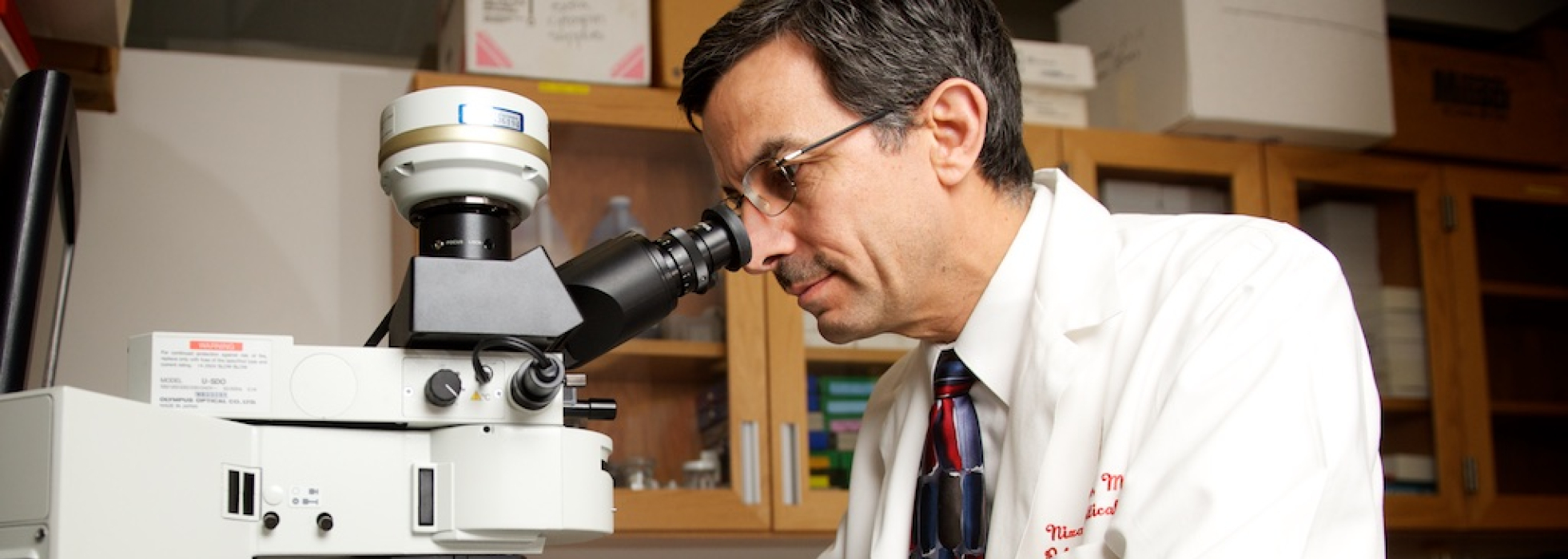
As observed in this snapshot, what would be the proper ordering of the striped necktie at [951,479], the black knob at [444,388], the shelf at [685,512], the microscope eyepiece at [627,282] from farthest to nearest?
the shelf at [685,512], the striped necktie at [951,479], the microscope eyepiece at [627,282], the black knob at [444,388]

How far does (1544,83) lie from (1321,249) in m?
2.10

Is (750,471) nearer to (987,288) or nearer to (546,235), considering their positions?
(546,235)

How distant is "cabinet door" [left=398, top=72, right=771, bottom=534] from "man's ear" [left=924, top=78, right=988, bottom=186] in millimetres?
1059

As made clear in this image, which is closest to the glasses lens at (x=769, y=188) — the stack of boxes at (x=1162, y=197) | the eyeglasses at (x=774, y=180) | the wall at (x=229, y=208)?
the eyeglasses at (x=774, y=180)

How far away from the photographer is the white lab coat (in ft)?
3.59

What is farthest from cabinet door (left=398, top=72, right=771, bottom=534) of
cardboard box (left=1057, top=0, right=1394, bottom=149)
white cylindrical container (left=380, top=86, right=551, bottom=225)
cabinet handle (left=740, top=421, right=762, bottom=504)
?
white cylindrical container (left=380, top=86, right=551, bottom=225)

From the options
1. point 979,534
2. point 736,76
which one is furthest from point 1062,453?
point 736,76

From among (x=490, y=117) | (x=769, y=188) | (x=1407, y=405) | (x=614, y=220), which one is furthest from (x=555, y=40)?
(x=1407, y=405)

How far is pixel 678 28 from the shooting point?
8.20 ft

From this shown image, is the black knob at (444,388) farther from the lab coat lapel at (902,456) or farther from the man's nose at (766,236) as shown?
the lab coat lapel at (902,456)

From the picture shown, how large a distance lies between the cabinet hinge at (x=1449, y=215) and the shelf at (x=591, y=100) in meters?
1.51

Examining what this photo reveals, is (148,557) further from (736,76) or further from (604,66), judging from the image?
(604,66)

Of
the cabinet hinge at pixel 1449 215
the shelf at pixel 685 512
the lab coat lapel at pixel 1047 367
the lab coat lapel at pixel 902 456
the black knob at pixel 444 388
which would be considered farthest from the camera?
the cabinet hinge at pixel 1449 215

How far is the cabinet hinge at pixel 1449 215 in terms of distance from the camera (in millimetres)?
2914
